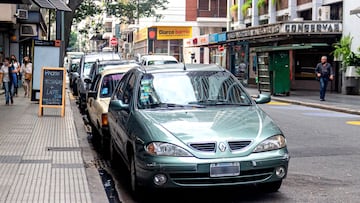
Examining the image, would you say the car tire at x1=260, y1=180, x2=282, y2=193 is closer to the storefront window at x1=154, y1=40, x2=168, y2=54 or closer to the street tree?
the street tree

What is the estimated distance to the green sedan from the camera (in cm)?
641

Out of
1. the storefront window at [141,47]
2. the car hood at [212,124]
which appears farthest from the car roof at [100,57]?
the storefront window at [141,47]

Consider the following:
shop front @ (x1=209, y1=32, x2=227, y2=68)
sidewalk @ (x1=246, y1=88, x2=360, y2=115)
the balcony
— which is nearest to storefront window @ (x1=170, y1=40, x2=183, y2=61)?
shop front @ (x1=209, y1=32, x2=227, y2=68)

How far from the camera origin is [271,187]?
7172 mm

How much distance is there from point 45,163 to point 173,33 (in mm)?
49979

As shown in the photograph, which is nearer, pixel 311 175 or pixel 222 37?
pixel 311 175

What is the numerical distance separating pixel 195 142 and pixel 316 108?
584 inches

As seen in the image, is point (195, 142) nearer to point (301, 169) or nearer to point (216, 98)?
point (216, 98)

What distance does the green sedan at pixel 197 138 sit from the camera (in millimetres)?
6414

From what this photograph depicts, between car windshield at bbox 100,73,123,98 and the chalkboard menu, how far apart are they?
4100mm

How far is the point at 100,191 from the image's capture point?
7.28 m

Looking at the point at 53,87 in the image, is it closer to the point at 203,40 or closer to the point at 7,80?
the point at 7,80

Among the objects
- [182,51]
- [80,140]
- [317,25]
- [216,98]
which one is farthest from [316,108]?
[182,51]

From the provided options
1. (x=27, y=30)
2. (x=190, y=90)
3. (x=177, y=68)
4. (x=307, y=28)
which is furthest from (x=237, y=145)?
(x=27, y=30)
